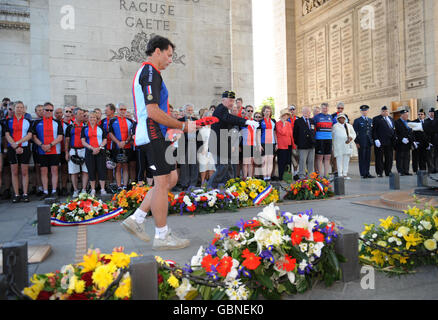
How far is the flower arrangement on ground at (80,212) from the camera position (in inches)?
208

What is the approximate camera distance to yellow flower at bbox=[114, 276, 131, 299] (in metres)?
2.14

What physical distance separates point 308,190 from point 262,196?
3.65 ft

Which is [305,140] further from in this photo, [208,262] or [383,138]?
[208,262]

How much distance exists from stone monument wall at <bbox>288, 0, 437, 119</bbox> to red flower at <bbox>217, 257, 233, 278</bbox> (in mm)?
16605

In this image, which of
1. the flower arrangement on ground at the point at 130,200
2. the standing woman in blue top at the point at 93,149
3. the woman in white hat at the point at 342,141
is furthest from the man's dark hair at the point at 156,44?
the woman in white hat at the point at 342,141

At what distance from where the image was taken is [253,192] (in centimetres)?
639

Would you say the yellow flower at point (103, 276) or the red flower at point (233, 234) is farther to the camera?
the red flower at point (233, 234)

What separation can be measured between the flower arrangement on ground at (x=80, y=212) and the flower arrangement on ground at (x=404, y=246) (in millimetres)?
3834

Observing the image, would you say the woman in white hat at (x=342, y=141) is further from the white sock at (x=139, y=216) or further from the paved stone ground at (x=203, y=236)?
the white sock at (x=139, y=216)

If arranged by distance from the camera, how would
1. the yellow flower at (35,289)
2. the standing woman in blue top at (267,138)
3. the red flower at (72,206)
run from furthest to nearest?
1. the standing woman in blue top at (267,138)
2. the red flower at (72,206)
3. the yellow flower at (35,289)

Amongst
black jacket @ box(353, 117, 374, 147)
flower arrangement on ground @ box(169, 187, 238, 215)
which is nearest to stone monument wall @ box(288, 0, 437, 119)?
black jacket @ box(353, 117, 374, 147)

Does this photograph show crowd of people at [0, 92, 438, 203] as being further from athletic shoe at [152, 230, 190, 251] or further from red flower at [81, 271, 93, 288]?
red flower at [81, 271, 93, 288]

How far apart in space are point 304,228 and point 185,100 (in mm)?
8992

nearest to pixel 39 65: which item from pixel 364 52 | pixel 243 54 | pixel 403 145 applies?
pixel 243 54
